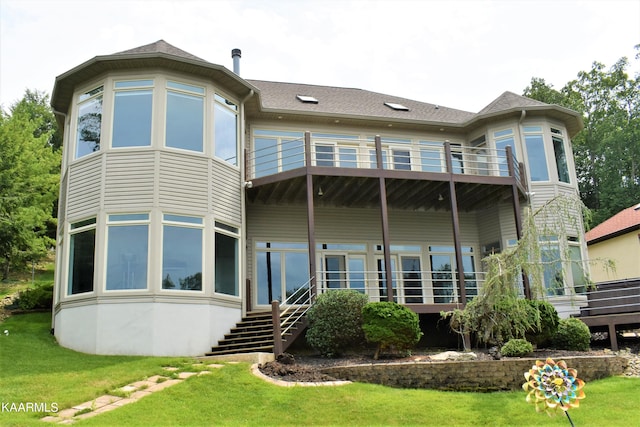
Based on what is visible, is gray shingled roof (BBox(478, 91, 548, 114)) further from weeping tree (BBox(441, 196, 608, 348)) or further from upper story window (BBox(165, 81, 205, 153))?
upper story window (BBox(165, 81, 205, 153))

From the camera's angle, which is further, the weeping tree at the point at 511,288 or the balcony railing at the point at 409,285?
the balcony railing at the point at 409,285

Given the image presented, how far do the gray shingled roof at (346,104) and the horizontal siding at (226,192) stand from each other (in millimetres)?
2887

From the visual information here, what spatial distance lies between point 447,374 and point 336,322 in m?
2.82

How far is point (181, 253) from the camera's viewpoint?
1279 cm

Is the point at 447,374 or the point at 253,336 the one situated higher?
the point at 253,336

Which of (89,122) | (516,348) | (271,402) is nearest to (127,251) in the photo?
(89,122)

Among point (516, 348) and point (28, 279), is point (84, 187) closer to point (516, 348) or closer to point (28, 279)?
point (28, 279)

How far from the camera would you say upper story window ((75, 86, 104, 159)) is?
13.7 m

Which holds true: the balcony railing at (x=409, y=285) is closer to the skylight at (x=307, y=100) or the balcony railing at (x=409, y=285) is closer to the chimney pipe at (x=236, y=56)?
the skylight at (x=307, y=100)

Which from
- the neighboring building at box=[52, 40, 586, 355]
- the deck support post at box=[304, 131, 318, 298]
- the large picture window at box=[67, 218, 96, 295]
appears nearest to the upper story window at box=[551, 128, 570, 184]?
the neighboring building at box=[52, 40, 586, 355]

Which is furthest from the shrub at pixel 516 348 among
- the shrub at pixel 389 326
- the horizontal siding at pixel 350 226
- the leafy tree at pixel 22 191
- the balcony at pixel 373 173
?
the leafy tree at pixel 22 191

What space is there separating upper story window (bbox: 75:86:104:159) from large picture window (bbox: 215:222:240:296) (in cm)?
357

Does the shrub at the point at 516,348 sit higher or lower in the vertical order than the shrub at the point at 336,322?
lower

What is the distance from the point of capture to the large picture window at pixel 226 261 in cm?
1330
